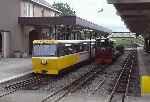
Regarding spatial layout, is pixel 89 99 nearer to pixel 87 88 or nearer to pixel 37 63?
pixel 87 88

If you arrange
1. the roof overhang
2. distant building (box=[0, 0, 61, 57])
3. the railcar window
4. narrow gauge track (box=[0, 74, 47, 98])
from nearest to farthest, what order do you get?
narrow gauge track (box=[0, 74, 47, 98]) → the railcar window → the roof overhang → distant building (box=[0, 0, 61, 57])

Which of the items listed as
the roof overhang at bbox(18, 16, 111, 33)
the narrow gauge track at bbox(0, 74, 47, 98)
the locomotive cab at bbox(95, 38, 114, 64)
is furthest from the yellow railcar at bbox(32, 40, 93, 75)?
the roof overhang at bbox(18, 16, 111, 33)

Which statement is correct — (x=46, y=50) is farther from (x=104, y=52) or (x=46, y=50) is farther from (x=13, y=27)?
(x=13, y=27)

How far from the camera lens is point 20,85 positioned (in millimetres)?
23250

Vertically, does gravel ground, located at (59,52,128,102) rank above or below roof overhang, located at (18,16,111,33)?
below

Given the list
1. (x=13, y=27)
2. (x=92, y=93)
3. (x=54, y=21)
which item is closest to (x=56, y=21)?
(x=54, y=21)

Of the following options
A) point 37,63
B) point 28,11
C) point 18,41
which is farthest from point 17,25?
point 37,63

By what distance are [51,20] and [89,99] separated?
87.8ft

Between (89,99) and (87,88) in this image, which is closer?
(89,99)

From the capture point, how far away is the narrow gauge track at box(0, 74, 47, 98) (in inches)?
818

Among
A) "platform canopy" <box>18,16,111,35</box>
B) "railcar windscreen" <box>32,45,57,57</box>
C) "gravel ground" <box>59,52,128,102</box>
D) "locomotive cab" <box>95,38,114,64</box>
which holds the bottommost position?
"gravel ground" <box>59,52,128,102</box>

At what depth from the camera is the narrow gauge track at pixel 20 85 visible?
2078 cm

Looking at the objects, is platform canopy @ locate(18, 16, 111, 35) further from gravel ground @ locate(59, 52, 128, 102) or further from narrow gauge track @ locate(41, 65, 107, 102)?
gravel ground @ locate(59, 52, 128, 102)

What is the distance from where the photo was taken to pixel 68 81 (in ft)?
84.6
